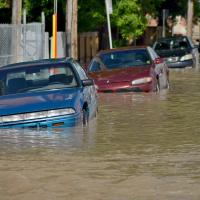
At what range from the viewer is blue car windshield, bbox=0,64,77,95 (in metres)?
15.8

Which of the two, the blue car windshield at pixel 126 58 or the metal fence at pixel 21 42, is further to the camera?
the metal fence at pixel 21 42

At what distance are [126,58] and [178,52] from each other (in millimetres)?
15688

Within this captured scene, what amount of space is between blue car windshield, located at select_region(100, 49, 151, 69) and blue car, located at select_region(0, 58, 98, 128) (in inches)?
279

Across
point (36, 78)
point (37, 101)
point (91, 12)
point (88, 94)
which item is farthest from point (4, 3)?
point (37, 101)

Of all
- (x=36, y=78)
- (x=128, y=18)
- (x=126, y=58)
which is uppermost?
(x=128, y=18)

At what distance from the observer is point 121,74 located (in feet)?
76.3

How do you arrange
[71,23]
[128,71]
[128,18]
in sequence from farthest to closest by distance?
1. [128,18]
2. [71,23]
3. [128,71]

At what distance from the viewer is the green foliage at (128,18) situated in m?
42.8

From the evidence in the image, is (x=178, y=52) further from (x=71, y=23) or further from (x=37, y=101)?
(x=37, y=101)

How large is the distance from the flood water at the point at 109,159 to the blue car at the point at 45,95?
25cm

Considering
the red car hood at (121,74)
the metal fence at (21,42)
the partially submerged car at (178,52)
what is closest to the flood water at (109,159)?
the red car hood at (121,74)

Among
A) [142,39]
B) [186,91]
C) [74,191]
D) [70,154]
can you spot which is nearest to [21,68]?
[70,154]

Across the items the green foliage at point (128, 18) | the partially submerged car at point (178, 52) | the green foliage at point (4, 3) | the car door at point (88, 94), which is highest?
the green foliage at point (4, 3)

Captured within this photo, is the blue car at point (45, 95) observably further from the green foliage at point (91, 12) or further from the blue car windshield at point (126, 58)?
the green foliage at point (91, 12)
